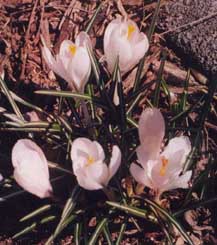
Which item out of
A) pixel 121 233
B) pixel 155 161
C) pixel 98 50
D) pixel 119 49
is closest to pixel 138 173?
pixel 155 161

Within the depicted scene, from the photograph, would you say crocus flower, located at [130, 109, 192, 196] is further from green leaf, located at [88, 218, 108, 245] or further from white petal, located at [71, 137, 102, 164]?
green leaf, located at [88, 218, 108, 245]

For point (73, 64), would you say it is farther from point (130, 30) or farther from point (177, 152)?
point (177, 152)

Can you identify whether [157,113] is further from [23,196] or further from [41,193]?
[23,196]

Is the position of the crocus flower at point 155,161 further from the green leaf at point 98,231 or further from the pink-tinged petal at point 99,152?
the green leaf at point 98,231

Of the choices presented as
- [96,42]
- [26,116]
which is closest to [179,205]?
[26,116]

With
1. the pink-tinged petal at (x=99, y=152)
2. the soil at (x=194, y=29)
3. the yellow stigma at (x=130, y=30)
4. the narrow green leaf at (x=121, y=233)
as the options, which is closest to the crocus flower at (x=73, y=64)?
the yellow stigma at (x=130, y=30)

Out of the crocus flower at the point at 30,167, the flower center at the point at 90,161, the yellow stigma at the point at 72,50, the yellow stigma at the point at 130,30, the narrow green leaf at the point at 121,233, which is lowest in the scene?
the narrow green leaf at the point at 121,233
